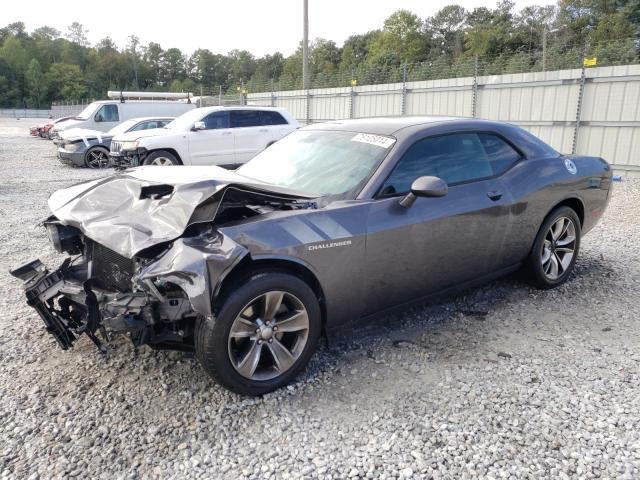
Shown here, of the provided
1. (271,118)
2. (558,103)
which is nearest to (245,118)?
(271,118)

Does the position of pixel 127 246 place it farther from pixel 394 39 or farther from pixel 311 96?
pixel 394 39

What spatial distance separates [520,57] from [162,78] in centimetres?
11896

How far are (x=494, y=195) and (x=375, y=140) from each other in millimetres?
1041

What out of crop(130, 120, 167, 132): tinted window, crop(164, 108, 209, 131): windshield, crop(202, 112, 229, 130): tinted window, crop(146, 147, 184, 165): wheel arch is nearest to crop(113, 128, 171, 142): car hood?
crop(164, 108, 209, 131): windshield

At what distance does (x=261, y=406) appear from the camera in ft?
9.29

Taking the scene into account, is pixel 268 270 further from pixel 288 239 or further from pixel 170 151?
pixel 170 151

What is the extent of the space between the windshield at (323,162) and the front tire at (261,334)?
0.82 m

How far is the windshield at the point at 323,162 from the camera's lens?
3.43 metres

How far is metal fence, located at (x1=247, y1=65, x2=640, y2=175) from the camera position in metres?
11.3

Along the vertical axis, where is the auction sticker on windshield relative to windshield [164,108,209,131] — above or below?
above

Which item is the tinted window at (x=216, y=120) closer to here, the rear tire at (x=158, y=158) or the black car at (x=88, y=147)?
the rear tire at (x=158, y=158)

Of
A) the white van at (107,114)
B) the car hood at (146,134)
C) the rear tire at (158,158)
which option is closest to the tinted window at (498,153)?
the rear tire at (158,158)

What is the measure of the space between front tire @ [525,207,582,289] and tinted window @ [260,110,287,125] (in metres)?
9.27

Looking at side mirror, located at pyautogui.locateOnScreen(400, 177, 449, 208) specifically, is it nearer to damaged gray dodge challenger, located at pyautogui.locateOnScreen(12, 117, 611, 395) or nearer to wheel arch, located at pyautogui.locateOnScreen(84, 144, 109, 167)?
damaged gray dodge challenger, located at pyautogui.locateOnScreen(12, 117, 611, 395)
